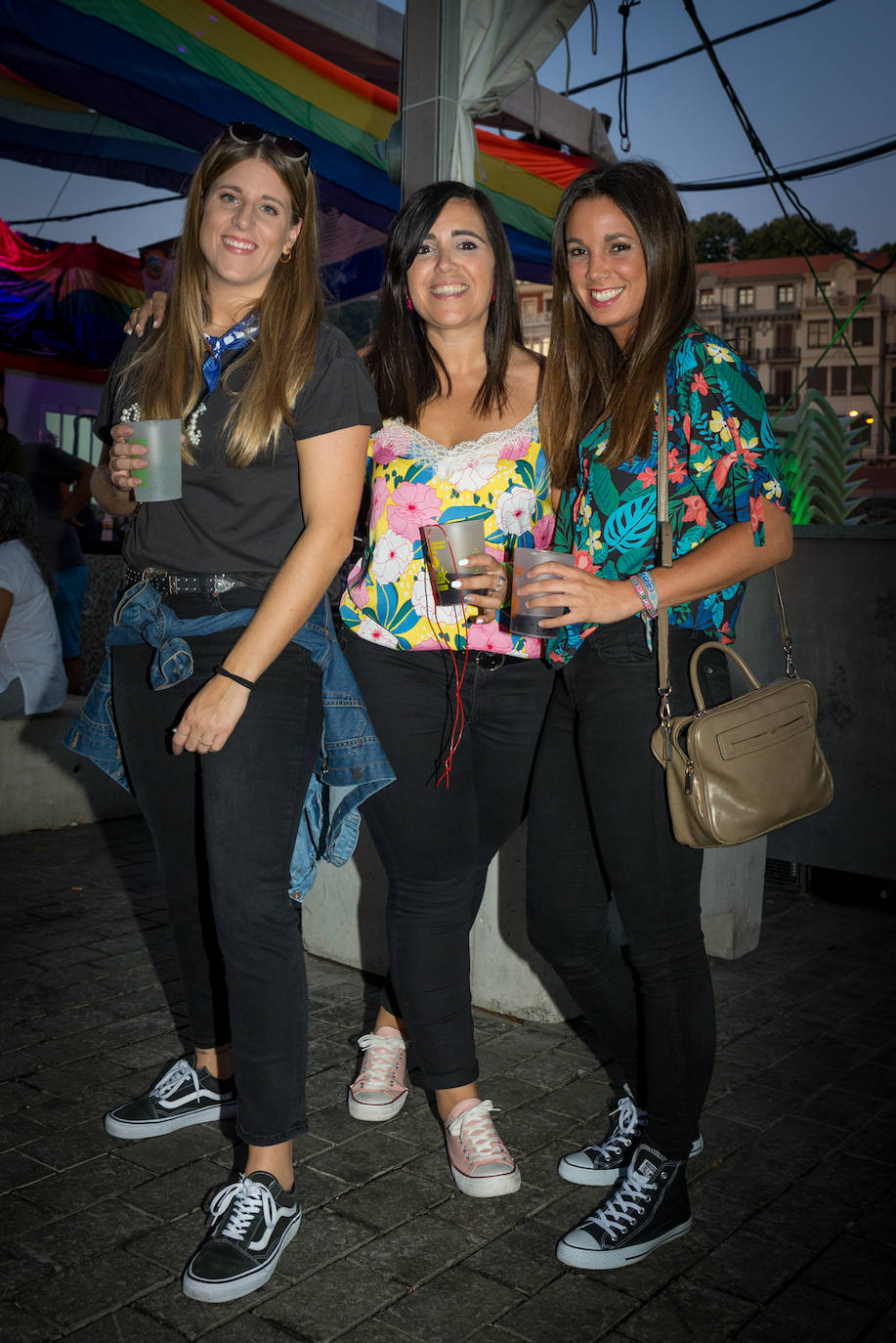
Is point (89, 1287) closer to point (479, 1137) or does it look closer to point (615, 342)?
point (479, 1137)

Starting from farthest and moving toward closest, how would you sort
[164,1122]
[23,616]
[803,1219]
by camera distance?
[23,616] → [164,1122] → [803,1219]

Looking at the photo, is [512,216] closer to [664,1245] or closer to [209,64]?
[209,64]

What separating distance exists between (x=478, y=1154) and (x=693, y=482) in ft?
5.07

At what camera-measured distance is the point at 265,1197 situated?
2.25 meters

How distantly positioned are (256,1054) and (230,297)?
1.55 m

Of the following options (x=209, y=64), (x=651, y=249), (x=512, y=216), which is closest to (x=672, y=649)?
(x=651, y=249)

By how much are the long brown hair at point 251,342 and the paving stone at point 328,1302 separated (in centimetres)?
158

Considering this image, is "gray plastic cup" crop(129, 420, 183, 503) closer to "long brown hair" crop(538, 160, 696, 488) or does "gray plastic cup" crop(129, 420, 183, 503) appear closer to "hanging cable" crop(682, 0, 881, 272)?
"long brown hair" crop(538, 160, 696, 488)

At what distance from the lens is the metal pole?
3826 millimetres

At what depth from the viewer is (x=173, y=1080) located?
283 centimetres

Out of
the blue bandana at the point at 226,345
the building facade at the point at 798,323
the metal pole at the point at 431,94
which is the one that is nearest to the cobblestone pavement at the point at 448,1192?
the blue bandana at the point at 226,345

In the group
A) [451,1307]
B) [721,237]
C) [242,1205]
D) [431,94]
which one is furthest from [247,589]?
[721,237]

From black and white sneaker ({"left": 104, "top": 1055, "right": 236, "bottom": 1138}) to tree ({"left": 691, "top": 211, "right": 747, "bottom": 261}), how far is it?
278 feet

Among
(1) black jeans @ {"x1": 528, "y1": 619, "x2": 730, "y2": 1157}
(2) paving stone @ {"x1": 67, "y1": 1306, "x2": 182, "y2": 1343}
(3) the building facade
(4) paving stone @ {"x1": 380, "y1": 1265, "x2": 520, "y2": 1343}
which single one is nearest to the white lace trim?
(1) black jeans @ {"x1": 528, "y1": 619, "x2": 730, "y2": 1157}
